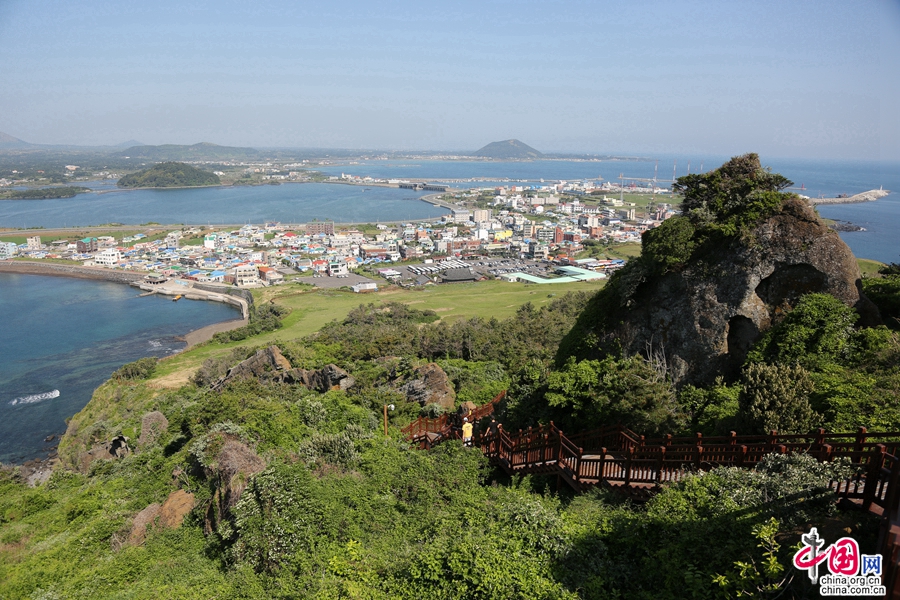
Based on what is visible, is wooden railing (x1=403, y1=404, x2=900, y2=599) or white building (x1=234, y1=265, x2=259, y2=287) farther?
white building (x1=234, y1=265, x2=259, y2=287)

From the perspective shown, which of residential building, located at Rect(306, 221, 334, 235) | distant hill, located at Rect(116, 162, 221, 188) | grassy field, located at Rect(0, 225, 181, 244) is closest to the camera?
grassy field, located at Rect(0, 225, 181, 244)

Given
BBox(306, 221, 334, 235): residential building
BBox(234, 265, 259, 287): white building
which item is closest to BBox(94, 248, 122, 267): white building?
BBox(234, 265, 259, 287): white building

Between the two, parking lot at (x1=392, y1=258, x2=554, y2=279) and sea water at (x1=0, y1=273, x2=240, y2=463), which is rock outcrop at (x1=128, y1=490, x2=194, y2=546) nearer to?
sea water at (x1=0, y1=273, x2=240, y2=463)

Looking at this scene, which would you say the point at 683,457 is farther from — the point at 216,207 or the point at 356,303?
the point at 216,207

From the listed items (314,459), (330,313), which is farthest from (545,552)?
(330,313)

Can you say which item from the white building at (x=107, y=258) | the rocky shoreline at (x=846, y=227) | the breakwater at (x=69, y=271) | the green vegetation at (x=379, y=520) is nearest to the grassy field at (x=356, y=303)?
the green vegetation at (x=379, y=520)

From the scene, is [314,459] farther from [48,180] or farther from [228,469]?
[48,180]

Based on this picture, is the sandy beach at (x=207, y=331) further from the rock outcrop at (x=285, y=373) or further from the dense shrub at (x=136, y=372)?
the rock outcrop at (x=285, y=373)
